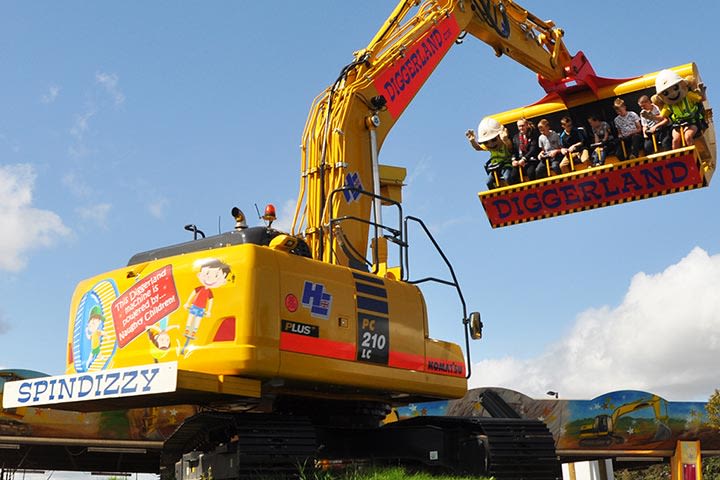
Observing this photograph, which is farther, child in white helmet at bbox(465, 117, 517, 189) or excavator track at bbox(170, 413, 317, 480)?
child in white helmet at bbox(465, 117, 517, 189)

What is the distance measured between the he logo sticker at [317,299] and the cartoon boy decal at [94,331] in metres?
2.25

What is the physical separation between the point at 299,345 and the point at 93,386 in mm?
1889

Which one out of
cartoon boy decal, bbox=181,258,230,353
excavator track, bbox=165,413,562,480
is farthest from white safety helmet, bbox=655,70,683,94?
cartoon boy decal, bbox=181,258,230,353

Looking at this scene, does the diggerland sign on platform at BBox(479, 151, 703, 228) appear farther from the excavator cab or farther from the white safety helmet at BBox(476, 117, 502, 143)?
the white safety helmet at BBox(476, 117, 502, 143)

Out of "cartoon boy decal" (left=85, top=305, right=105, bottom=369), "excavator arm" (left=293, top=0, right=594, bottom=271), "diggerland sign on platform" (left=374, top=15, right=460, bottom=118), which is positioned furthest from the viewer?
"diggerland sign on platform" (left=374, top=15, right=460, bottom=118)

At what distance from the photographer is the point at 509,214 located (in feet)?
51.7

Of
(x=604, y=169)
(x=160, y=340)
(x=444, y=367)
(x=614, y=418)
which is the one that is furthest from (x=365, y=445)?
(x=614, y=418)

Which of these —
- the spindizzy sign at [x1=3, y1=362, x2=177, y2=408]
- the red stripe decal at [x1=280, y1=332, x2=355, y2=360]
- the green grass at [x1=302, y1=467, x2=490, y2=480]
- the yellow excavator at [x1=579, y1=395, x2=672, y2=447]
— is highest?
the yellow excavator at [x1=579, y1=395, x2=672, y2=447]

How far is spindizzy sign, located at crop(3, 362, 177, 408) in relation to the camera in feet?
23.7

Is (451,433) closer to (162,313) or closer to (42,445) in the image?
(162,313)

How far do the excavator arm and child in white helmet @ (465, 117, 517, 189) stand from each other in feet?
8.84

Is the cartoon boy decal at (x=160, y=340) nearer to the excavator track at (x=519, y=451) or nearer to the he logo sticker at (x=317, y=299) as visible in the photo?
the he logo sticker at (x=317, y=299)

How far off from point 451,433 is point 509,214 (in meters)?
7.13

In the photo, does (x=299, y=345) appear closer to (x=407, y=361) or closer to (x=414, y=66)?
(x=407, y=361)
